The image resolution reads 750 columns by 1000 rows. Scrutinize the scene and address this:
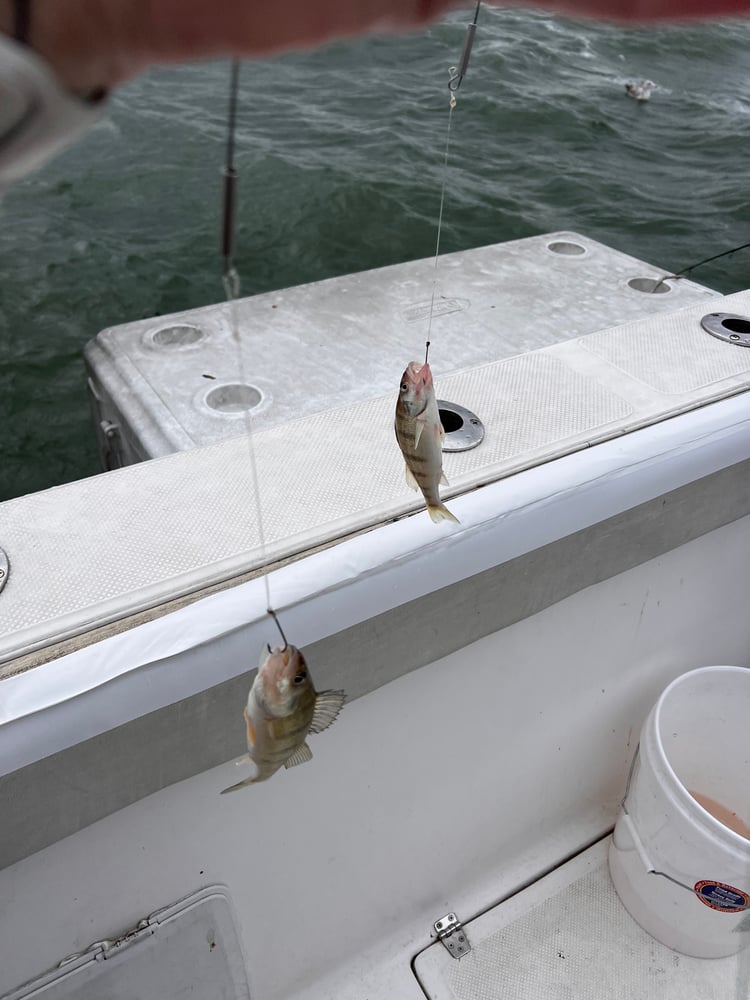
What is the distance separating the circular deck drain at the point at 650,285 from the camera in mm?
3561

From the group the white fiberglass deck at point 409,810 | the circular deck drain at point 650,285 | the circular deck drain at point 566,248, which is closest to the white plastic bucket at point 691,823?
the white fiberglass deck at point 409,810

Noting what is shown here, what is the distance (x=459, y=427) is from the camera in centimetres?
197

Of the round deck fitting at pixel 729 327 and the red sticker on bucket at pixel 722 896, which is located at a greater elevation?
the round deck fitting at pixel 729 327

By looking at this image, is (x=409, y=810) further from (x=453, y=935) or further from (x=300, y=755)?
(x=300, y=755)

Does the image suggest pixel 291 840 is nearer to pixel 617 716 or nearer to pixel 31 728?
pixel 31 728

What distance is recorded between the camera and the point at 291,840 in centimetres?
192

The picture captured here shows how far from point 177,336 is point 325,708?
2.29 metres

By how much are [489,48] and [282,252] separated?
6092mm

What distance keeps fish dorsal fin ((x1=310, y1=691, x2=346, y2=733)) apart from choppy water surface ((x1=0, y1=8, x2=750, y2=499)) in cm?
359

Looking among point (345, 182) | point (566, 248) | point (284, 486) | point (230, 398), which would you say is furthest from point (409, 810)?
point (345, 182)

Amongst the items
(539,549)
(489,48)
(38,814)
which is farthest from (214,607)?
(489,48)

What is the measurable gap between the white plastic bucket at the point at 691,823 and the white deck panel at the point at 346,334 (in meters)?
1.39

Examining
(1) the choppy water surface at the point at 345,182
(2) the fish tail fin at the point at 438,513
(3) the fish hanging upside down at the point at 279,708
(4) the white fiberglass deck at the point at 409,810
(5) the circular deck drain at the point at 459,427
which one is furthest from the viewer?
(1) the choppy water surface at the point at 345,182

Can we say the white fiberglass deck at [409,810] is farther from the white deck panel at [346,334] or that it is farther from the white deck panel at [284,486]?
the white deck panel at [346,334]
